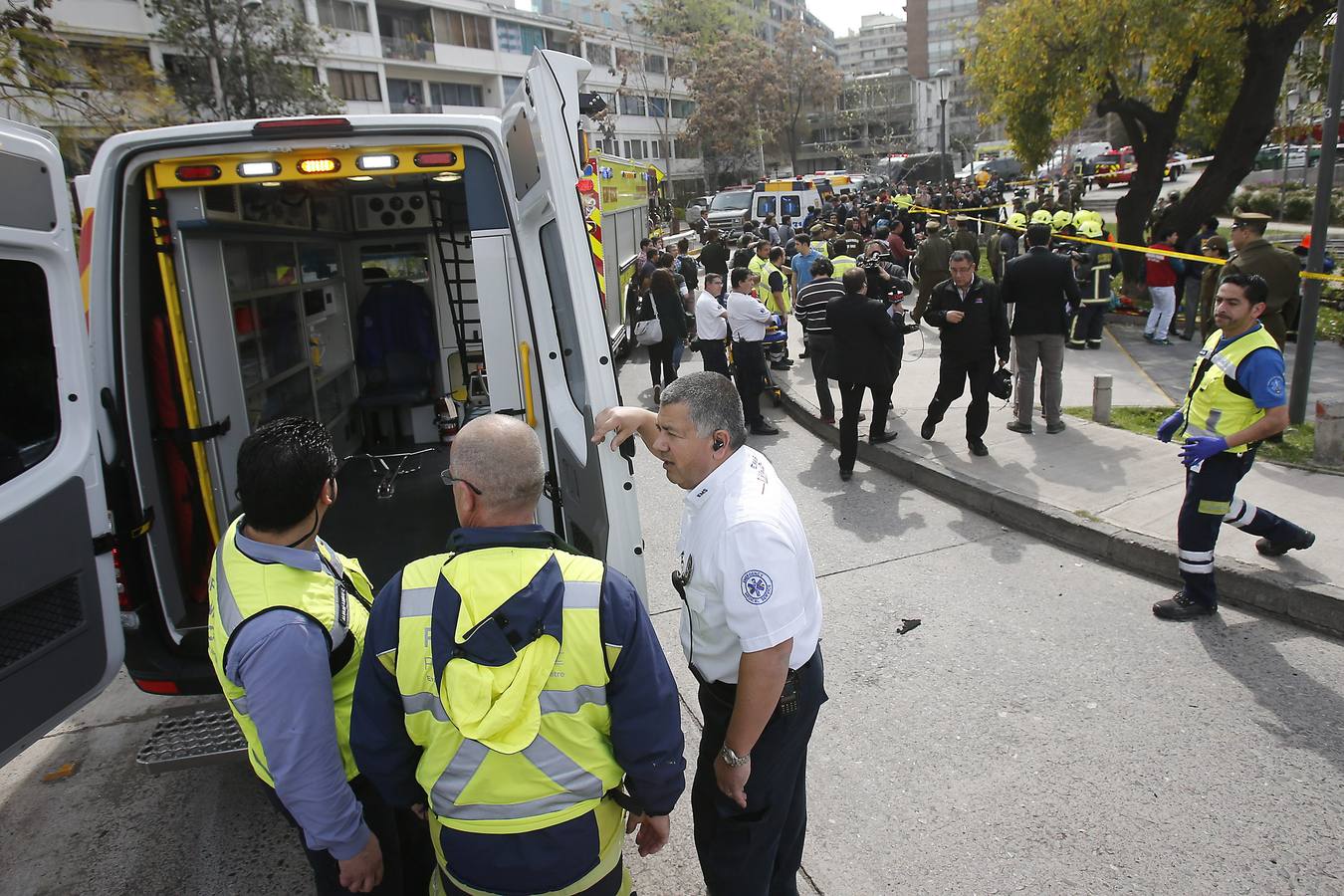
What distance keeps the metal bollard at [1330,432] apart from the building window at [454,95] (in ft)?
146

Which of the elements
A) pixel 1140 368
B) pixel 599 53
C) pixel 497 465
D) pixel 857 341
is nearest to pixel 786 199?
pixel 1140 368

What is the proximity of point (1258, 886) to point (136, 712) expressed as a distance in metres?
5.03

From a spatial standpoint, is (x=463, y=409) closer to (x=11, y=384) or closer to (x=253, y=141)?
(x=253, y=141)

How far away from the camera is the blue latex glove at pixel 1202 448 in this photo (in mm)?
4349

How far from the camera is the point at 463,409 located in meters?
7.08

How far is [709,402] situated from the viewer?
8.24 feet

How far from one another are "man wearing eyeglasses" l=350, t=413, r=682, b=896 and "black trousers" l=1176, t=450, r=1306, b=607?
3.65 metres

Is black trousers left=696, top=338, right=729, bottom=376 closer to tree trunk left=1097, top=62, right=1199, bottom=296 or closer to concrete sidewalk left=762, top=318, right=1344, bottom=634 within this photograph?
concrete sidewalk left=762, top=318, right=1344, bottom=634

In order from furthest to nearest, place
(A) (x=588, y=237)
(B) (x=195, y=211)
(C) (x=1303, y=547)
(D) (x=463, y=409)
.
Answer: (D) (x=463, y=409), (C) (x=1303, y=547), (B) (x=195, y=211), (A) (x=588, y=237)

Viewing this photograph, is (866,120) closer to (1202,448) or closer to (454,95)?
(454,95)

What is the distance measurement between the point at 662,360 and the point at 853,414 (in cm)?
373

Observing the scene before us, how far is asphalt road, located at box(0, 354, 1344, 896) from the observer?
308 cm

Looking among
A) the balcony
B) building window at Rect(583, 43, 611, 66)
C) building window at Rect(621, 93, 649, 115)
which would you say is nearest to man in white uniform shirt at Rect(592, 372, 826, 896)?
the balcony

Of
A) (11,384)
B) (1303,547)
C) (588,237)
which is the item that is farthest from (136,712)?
(1303,547)
